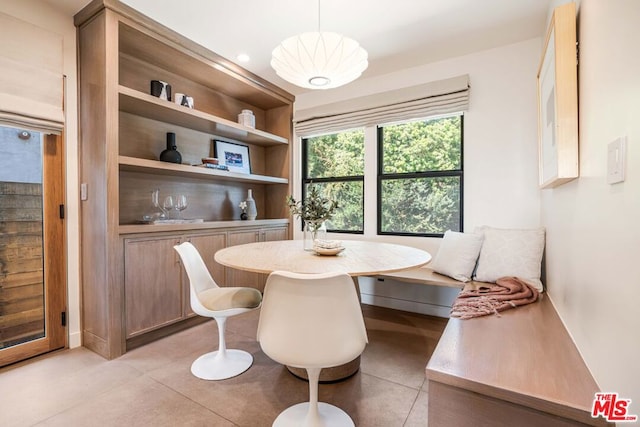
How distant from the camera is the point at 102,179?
222 cm

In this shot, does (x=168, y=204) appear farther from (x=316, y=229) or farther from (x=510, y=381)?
(x=510, y=381)

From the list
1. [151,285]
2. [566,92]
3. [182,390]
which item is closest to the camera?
[566,92]

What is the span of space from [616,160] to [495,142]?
2144mm

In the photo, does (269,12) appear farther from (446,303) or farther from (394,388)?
(446,303)

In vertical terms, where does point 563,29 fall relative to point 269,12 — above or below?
below

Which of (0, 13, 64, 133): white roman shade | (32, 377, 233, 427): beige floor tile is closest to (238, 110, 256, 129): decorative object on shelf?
(0, 13, 64, 133): white roman shade

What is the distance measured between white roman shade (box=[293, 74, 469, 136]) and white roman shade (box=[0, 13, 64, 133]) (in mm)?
2405

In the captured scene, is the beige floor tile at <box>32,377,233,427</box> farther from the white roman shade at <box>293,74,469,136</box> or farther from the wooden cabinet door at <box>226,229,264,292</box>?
the white roman shade at <box>293,74,469,136</box>

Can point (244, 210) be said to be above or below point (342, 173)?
below

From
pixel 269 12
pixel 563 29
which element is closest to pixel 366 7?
pixel 269 12

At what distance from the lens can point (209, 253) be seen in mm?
2961

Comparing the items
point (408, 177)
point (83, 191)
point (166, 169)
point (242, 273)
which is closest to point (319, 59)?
point (166, 169)

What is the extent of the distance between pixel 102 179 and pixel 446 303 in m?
3.22

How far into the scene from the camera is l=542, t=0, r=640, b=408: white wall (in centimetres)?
82
